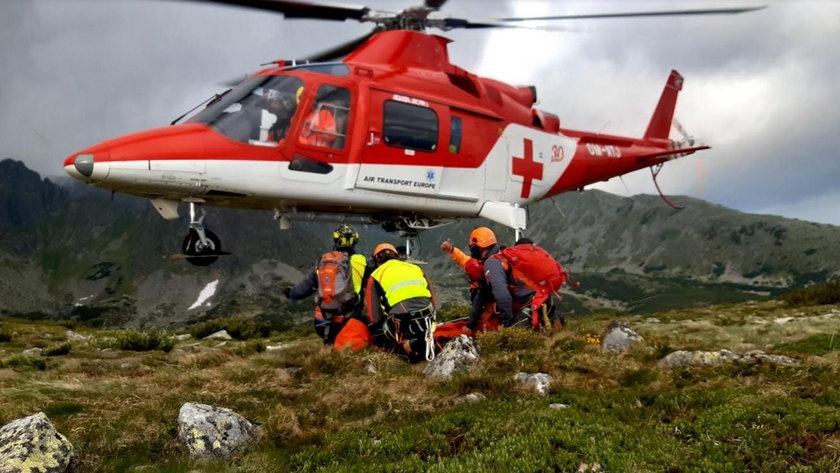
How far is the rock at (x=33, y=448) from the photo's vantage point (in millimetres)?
5340

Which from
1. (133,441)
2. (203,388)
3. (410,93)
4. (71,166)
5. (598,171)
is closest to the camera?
(133,441)

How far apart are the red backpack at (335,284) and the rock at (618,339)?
551 cm

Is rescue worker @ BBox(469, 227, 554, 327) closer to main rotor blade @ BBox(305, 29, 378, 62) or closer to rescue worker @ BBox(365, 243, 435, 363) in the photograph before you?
rescue worker @ BBox(365, 243, 435, 363)

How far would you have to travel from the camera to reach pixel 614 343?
10.1 meters

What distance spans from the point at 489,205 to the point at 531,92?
4594 millimetres

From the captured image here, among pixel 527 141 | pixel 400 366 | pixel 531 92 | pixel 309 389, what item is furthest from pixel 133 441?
pixel 531 92

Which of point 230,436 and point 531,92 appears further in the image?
point 531,92

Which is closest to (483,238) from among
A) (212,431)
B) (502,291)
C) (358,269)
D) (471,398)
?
(502,291)

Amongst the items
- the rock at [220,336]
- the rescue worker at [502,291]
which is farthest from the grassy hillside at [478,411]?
the rock at [220,336]

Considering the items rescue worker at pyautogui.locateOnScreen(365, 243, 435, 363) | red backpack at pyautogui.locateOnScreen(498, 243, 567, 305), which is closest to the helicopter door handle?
rescue worker at pyautogui.locateOnScreen(365, 243, 435, 363)

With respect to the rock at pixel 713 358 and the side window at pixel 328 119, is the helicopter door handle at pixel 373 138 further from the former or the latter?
the rock at pixel 713 358

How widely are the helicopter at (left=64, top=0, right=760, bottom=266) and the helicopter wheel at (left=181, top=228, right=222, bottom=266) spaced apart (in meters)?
0.03

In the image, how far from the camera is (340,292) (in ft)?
39.8

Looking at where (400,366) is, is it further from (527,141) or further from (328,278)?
(527,141)
